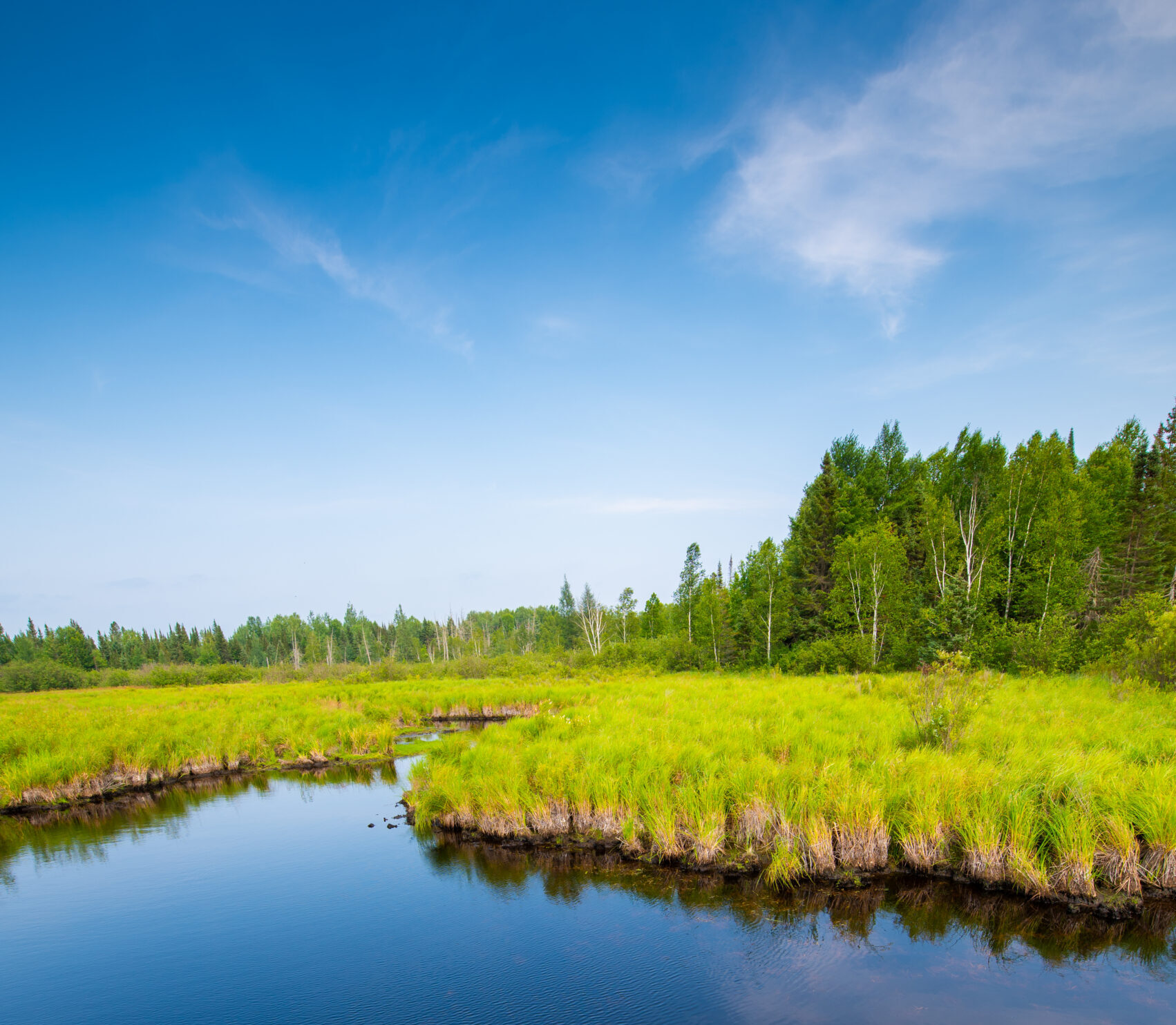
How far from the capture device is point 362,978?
295 inches

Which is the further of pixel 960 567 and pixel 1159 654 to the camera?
pixel 960 567

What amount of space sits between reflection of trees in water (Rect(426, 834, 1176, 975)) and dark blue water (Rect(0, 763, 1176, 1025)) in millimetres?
32

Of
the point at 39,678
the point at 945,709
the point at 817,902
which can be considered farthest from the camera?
the point at 39,678

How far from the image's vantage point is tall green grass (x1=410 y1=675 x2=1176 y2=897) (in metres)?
8.11

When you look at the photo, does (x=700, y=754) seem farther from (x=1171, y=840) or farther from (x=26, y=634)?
(x=26, y=634)

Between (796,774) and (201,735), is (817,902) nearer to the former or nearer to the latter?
(796,774)

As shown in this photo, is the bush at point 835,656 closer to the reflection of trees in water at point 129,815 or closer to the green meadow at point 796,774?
the green meadow at point 796,774

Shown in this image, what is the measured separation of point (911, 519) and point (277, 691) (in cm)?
5225

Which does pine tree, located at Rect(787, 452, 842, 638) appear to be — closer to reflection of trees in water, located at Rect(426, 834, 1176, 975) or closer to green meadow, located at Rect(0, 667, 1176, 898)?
green meadow, located at Rect(0, 667, 1176, 898)

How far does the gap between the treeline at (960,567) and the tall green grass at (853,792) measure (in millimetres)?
10493

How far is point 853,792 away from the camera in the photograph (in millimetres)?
9188

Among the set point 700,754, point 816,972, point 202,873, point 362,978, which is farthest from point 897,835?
point 202,873

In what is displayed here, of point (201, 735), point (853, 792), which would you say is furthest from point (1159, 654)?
point (201, 735)

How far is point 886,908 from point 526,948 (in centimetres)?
563
